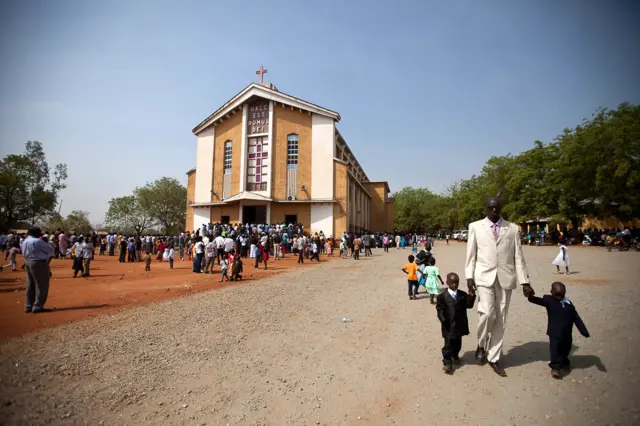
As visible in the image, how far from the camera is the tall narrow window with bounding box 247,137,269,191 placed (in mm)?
30625

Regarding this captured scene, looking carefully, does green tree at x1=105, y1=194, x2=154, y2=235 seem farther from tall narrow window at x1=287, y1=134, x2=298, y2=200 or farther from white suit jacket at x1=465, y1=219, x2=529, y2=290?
white suit jacket at x1=465, y1=219, x2=529, y2=290

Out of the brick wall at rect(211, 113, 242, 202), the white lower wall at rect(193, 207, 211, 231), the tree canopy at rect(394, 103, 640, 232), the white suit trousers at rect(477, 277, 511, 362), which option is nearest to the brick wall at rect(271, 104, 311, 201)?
the brick wall at rect(211, 113, 242, 202)

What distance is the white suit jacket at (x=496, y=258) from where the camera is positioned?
13.4 feet

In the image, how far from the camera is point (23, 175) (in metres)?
29.6

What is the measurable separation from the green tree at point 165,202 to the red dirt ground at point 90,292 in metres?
45.6

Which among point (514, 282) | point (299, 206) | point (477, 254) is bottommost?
point (514, 282)

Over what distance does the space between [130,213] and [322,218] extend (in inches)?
1763

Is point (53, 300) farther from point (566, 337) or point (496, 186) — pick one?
point (496, 186)

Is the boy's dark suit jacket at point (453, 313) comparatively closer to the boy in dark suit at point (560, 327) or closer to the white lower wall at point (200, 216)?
the boy in dark suit at point (560, 327)

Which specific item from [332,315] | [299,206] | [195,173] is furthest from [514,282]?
[195,173]

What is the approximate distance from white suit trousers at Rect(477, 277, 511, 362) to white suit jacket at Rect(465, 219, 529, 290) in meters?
0.09

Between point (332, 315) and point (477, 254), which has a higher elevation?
point (477, 254)

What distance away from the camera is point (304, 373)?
4258mm

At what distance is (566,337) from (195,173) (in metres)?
34.4
